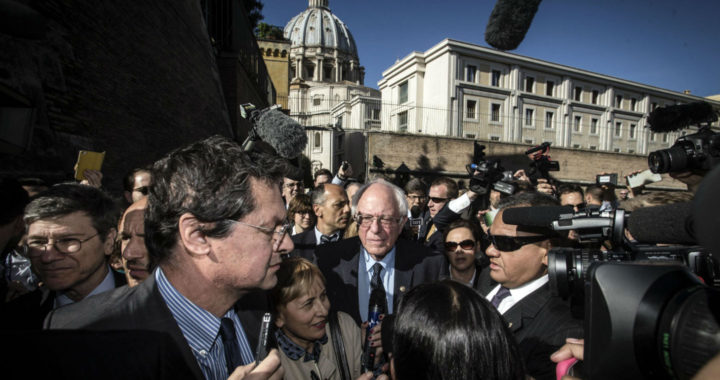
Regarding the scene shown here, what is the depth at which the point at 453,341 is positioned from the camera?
125cm

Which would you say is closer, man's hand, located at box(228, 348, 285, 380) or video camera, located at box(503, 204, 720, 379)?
video camera, located at box(503, 204, 720, 379)

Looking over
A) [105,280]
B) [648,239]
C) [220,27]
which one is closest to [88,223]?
[105,280]

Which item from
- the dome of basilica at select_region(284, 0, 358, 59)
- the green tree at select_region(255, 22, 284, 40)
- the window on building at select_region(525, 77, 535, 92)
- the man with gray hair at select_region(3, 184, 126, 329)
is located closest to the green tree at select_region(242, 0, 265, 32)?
the green tree at select_region(255, 22, 284, 40)

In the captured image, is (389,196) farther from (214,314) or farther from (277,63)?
(277,63)

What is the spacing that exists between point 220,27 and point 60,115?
11600 mm

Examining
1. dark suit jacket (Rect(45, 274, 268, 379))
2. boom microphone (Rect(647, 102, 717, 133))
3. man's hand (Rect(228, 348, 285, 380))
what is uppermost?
boom microphone (Rect(647, 102, 717, 133))

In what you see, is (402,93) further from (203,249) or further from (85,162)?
(203,249)

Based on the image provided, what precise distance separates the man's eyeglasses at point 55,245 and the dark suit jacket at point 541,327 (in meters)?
2.50

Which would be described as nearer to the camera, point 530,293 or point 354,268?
point 530,293

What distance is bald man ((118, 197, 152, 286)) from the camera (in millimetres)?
2363

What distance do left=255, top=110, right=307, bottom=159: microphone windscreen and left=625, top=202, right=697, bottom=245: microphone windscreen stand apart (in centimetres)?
186

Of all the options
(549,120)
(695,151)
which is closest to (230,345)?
(695,151)

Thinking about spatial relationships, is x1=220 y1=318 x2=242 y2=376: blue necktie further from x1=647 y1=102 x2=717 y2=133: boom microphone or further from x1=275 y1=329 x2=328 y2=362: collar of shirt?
x1=647 y1=102 x2=717 y2=133: boom microphone

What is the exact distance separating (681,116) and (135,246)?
425 centimetres
